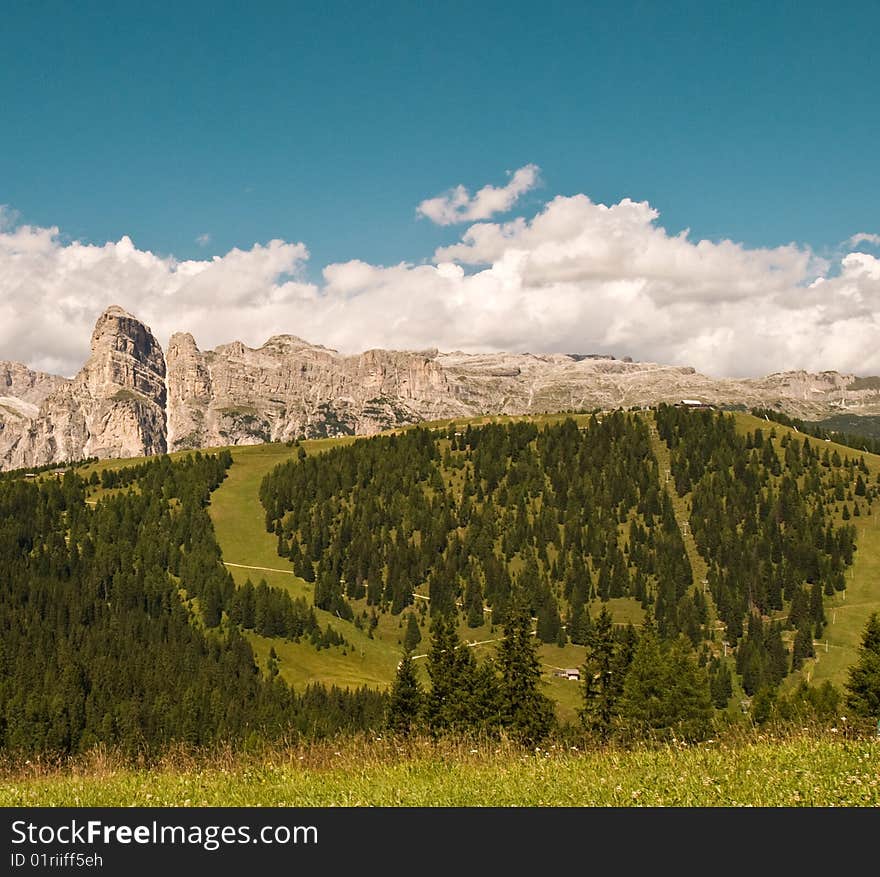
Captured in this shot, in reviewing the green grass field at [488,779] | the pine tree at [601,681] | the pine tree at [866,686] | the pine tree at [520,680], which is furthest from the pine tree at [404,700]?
the green grass field at [488,779]

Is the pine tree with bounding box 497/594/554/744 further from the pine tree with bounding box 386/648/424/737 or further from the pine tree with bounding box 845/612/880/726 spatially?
the pine tree with bounding box 845/612/880/726

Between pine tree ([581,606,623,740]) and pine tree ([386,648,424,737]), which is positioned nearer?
pine tree ([386,648,424,737])

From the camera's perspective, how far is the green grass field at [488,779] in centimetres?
1353

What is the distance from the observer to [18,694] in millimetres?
123500

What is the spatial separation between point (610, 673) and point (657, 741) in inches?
2151

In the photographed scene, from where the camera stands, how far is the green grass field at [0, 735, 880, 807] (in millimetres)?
13531

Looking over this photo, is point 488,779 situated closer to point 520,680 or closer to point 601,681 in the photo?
point 520,680

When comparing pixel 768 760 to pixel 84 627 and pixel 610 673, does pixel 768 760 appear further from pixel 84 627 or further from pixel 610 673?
pixel 84 627

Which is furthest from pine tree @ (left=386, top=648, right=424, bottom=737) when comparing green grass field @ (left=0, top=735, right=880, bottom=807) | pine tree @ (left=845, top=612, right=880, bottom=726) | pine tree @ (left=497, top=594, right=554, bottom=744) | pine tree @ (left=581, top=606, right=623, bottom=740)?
green grass field @ (left=0, top=735, right=880, bottom=807)

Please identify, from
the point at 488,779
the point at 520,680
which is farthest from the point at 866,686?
the point at 488,779

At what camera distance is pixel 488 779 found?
15.6 metres

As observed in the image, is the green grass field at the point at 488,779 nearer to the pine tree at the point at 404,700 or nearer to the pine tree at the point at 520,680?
the pine tree at the point at 404,700

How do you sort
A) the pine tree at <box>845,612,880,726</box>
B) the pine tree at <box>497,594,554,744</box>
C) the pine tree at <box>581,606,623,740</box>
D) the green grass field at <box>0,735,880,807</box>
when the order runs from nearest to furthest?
the green grass field at <box>0,735,880,807</box>
the pine tree at <box>845,612,880,726</box>
the pine tree at <box>497,594,554,744</box>
the pine tree at <box>581,606,623,740</box>
